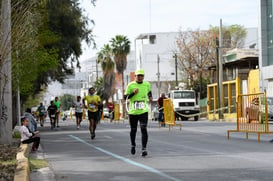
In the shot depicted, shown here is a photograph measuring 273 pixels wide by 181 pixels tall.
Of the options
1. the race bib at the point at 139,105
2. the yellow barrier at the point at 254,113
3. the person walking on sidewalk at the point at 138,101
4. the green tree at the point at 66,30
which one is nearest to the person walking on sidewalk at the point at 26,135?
the person walking on sidewalk at the point at 138,101

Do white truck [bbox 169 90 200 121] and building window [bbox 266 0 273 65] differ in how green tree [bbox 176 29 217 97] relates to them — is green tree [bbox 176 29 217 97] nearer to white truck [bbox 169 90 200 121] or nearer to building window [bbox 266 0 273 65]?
white truck [bbox 169 90 200 121]

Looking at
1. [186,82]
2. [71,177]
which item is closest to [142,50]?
[186,82]

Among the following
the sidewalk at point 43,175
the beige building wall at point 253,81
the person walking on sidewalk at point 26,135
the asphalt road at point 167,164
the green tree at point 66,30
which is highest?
the green tree at point 66,30

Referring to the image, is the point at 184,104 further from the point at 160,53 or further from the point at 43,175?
the point at 160,53

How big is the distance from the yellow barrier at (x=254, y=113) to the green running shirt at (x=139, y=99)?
224 inches

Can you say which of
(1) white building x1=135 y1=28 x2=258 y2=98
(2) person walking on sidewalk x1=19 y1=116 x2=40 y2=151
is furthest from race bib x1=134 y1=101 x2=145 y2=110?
(1) white building x1=135 y1=28 x2=258 y2=98

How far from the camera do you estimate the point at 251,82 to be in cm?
5244

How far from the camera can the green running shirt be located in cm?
1398

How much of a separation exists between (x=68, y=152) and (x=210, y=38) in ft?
208

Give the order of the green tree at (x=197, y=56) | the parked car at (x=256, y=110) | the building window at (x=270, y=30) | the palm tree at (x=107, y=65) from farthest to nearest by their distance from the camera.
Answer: the palm tree at (x=107, y=65) < the green tree at (x=197, y=56) < the building window at (x=270, y=30) < the parked car at (x=256, y=110)

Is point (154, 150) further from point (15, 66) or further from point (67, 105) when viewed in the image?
point (67, 105)

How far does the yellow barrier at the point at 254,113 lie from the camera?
19125mm

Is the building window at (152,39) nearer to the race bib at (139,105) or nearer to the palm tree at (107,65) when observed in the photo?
the palm tree at (107,65)

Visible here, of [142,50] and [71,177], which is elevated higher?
[142,50]
